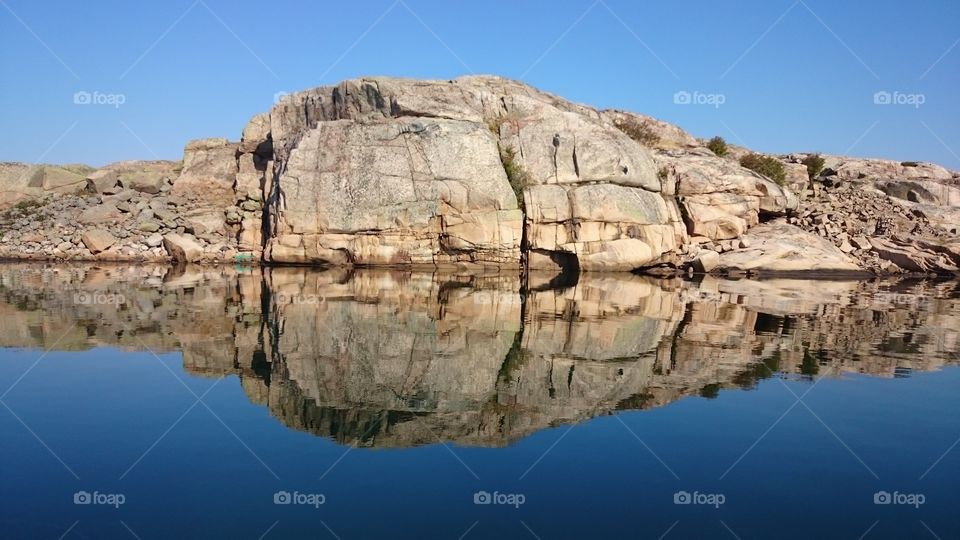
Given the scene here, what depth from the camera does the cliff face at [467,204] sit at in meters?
31.1

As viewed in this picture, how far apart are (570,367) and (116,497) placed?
283 inches

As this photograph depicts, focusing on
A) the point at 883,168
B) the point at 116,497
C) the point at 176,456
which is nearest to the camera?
the point at 116,497

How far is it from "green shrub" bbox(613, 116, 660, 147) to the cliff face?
132mm

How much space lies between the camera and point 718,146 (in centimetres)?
4169

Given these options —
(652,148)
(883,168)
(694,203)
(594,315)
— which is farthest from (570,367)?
(883,168)

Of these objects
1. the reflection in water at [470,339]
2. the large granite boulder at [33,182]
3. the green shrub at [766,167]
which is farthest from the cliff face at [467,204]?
the reflection in water at [470,339]

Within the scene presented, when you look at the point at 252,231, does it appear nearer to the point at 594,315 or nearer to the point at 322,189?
the point at 322,189

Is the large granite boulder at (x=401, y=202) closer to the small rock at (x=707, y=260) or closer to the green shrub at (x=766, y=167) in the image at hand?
the small rock at (x=707, y=260)

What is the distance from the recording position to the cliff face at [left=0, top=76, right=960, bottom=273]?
1224 inches

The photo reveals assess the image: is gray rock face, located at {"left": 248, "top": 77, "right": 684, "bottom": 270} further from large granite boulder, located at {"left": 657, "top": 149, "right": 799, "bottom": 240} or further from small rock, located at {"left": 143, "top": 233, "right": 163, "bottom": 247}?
small rock, located at {"left": 143, "top": 233, "right": 163, "bottom": 247}

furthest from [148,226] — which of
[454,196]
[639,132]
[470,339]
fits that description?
[470,339]

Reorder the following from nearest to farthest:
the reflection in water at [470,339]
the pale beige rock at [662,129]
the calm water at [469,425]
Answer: the calm water at [469,425] < the reflection in water at [470,339] < the pale beige rock at [662,129]

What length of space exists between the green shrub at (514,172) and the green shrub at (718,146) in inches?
587

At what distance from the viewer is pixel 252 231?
114 ft
